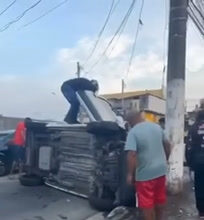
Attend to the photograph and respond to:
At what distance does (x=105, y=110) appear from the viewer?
29.7ft

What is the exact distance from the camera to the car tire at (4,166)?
1227cm

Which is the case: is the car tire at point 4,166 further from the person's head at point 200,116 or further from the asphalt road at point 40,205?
the person's head at point 200,116

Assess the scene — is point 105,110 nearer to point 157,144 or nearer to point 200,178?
point 200,178

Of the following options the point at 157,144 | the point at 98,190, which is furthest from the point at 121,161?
the point at 157,144

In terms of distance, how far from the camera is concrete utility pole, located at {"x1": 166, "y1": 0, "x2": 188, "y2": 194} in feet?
28.6

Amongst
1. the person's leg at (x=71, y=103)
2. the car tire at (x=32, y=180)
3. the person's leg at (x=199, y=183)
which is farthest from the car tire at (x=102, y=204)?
the person's leg at (x=71, y=103)

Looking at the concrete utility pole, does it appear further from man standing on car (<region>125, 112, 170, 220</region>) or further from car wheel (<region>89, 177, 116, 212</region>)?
man standing on car (<region>125, 112, 170, 220</region>)

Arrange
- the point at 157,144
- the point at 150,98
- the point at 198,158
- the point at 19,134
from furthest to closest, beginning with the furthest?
the point at 150,98 → the point at 19,134 → the point at 198,158 → the point at 157,144

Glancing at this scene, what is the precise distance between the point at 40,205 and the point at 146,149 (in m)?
2.94

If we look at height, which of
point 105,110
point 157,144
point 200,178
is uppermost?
point 105,110

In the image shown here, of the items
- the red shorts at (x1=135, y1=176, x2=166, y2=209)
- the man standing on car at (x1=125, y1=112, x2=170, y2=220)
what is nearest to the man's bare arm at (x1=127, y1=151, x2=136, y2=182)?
the man standing on car at (x1=125, y1=112, x2=170, y2=220)

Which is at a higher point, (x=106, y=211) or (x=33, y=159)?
(x=33, y=159)

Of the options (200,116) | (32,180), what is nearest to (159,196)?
(200,116)

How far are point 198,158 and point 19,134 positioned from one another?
5591mm
